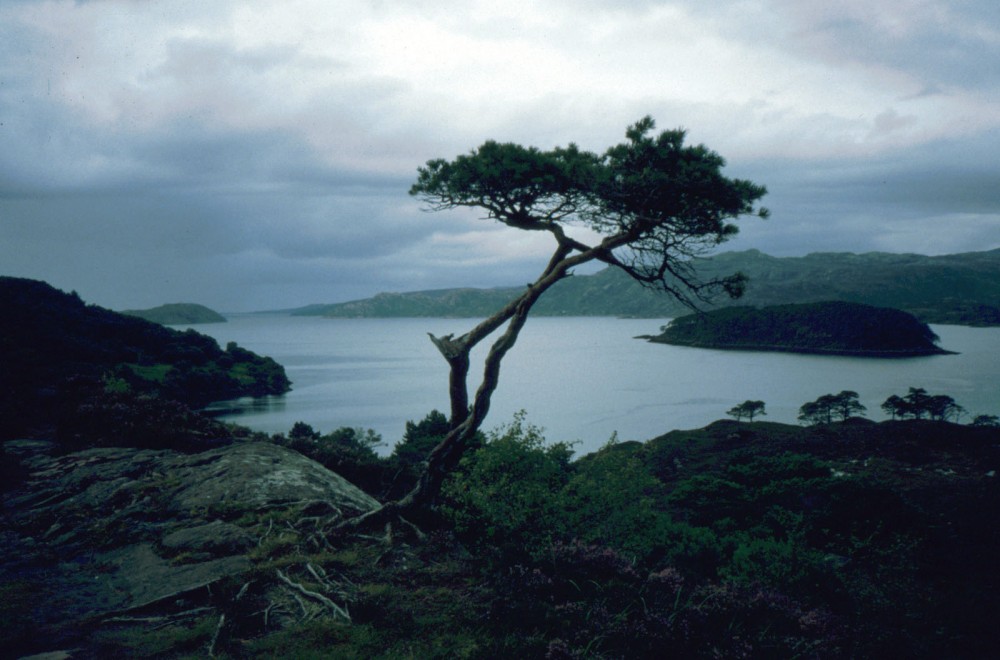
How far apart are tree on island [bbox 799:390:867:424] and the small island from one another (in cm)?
4609

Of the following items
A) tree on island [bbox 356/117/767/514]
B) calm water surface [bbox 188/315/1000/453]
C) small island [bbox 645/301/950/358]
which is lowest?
calm water surface [bbox 188/315/1000/453]

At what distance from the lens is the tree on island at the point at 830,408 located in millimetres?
63469

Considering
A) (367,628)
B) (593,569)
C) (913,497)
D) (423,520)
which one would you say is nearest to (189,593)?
(367,628)

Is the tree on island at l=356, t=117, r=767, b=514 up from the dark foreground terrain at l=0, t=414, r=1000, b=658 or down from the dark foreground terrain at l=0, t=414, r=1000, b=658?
up

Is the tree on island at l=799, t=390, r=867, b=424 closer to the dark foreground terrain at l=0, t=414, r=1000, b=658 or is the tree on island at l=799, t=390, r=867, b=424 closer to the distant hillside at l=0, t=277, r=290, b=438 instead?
the dark foreground terrain at l=0, t=414, r=1000, b=658

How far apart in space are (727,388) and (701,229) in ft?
324

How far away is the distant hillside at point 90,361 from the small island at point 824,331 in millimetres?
80725

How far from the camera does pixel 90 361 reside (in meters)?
42.0

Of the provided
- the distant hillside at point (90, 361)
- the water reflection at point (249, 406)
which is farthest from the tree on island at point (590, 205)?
the water reflection at point (249, 406)

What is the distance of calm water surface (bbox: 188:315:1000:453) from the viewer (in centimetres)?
7394

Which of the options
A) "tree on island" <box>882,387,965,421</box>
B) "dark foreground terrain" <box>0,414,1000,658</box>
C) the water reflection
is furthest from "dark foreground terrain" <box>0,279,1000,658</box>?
the water reflection

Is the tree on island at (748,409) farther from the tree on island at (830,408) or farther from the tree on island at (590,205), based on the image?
the tree on island at (590,205)

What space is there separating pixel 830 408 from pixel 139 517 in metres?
70.4

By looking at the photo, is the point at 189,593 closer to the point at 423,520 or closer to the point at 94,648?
the point at 94,648
